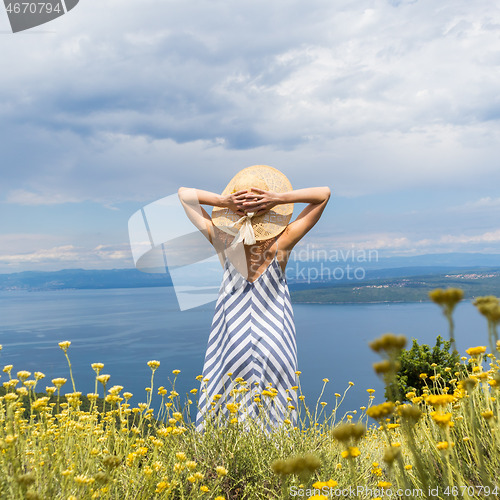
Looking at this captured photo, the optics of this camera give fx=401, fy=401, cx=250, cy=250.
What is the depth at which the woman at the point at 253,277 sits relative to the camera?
12.4 ft

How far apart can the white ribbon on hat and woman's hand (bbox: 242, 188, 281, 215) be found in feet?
0.27

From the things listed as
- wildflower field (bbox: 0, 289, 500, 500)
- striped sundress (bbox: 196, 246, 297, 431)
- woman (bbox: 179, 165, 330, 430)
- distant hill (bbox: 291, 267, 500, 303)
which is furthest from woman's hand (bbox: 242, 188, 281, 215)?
distant hill (bbox: 291, 267, 500, 303)

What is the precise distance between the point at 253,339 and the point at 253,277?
64cm

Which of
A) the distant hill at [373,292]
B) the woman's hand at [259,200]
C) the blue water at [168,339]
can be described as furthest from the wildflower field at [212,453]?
the distant hill at [373,292]

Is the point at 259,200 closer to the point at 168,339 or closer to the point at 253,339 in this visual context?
the point at 253,339

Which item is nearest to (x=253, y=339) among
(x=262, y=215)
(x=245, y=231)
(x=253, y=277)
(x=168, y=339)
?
(x=253, y=277)

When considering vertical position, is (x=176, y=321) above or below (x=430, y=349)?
below

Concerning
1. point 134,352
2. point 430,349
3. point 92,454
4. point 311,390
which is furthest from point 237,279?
point 134,352

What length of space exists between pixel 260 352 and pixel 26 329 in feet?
364

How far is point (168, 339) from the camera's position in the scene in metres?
76.2

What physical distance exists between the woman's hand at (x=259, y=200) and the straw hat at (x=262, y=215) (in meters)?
0.09

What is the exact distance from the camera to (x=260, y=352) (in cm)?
379

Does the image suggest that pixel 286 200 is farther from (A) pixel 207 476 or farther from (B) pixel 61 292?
(B) pixel 61 292

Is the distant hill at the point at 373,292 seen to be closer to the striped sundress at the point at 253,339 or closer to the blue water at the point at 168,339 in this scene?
the blue water at the point at 168,339
